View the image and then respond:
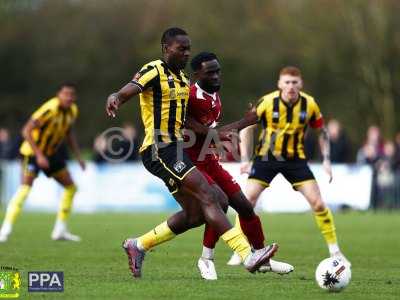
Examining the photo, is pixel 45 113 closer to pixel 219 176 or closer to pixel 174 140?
pixel 219 176

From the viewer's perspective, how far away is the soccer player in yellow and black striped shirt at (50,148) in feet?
53.4

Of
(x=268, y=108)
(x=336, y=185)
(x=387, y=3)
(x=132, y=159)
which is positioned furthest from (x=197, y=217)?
(x=387, y=3)

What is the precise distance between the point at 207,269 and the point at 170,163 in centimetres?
136

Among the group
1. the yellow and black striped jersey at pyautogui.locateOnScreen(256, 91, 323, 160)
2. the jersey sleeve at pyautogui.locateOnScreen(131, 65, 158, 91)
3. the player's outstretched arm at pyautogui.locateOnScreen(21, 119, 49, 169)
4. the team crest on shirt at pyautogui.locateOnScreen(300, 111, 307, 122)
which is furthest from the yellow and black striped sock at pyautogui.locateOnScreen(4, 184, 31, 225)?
the jersey sleeve at pyautogui.locateOnScreen(131, 65, 158, 91)

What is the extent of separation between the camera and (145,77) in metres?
10.2

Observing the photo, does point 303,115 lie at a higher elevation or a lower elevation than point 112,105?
higher

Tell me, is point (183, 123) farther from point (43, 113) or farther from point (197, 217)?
point (43, 113)

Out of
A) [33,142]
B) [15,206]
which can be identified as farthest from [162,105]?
[15,206]

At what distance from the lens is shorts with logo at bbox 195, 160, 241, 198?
1131 cm

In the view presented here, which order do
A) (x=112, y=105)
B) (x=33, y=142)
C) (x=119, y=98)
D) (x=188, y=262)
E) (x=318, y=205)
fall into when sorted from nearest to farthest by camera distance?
(x=112, y=105) → (x=119, y=98) → (x=188, y=262) → (x=318, y=205) → (x=33, y=142)

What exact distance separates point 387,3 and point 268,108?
25129 mm

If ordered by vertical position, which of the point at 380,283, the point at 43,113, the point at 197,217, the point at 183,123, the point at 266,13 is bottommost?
the point at 380,283

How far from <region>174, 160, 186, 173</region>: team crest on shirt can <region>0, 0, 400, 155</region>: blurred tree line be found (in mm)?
27798

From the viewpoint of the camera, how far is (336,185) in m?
25.3
